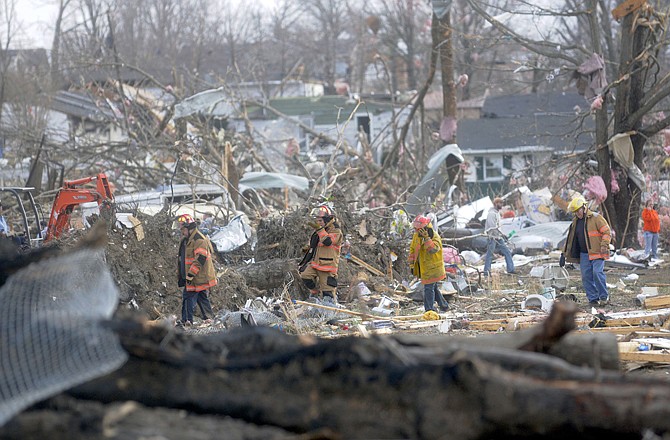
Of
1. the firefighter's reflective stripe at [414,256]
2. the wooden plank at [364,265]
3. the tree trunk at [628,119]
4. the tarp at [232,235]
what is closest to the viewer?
the firefighter's reflective stripe at [414,256]

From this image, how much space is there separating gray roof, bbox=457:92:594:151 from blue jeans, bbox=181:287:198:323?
70.5 ft

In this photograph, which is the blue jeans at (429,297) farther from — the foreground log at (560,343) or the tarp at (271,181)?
the foreground log at (560,343)

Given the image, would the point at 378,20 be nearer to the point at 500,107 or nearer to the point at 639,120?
the point at 500,107

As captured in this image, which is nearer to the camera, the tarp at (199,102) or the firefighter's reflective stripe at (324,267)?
the firefighter's reflective stripe at (324,267)

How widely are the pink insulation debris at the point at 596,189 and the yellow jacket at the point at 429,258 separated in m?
7.63

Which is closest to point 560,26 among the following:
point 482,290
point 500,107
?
point 500,107

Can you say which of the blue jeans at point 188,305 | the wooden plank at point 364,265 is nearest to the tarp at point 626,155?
the wooden plank at point 364,265

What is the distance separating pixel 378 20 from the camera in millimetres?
48312

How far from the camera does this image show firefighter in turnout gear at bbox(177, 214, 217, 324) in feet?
41.9

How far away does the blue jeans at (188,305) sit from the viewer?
42.7 feet

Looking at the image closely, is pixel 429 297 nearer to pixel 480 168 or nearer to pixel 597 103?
pixel 597 103

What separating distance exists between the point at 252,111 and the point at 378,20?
11050 mm

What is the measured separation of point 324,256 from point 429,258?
1.84m

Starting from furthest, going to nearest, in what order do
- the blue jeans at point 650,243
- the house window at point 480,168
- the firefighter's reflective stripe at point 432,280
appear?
the house window at point 480,168 < the blue jeans at point 650,243 < the firefighter's reflective stripe at point 432,280
